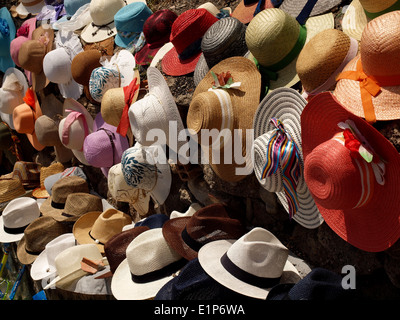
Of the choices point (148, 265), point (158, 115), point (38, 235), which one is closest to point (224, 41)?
point (158, 115)

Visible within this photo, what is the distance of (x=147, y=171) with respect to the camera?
161 inches

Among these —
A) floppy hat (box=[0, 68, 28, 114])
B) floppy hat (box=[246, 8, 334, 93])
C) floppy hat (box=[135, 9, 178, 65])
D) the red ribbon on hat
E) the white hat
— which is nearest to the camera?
floppy hat (box=[246, 8, 334, 93])

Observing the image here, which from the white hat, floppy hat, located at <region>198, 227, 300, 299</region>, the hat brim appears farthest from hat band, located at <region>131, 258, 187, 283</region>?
the white hat

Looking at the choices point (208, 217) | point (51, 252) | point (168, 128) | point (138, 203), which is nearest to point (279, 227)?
point (208, 217)

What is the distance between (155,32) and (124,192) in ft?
5.13

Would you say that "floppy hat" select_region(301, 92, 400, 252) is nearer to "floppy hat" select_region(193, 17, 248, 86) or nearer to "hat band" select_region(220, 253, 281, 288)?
"hat band" select_region(220, 253, 281, 288)

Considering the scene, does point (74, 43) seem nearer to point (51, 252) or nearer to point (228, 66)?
point (51, 252)

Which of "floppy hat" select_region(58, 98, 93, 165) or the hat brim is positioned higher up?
the hat brim

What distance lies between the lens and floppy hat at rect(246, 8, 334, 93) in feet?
9.17

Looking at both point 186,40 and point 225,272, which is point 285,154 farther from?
point 186,40

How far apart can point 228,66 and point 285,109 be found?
0.66 metres

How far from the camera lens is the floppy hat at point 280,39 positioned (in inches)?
110

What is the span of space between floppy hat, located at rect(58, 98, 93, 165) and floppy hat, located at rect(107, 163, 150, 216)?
44.6 inches
